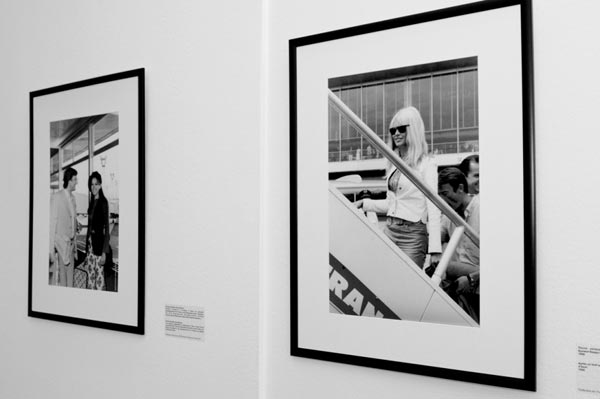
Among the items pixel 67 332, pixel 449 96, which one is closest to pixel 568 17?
pixel 449 96

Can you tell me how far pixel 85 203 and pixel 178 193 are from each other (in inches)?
15.3

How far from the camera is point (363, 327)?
122 cm

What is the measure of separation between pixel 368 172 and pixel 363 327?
34cm

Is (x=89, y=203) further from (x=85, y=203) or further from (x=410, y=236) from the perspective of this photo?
(x=410, y=236)

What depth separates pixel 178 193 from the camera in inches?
61.2

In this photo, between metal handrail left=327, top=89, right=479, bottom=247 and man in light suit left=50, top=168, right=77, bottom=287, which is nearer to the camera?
metal handrail left=327, top=89, right=479, bottom=247

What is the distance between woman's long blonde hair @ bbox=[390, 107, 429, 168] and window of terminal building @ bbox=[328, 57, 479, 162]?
11mm

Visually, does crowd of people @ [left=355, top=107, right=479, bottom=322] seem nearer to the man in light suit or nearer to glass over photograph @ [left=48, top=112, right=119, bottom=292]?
glass over photograph @ [left=48, top=112, right=119, bottom=292]

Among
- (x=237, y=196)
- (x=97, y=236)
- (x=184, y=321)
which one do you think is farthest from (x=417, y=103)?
(x=97, y=236)

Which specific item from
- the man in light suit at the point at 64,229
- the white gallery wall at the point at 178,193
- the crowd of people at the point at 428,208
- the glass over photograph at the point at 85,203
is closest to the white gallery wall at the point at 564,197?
the crowd of people at the point at 428,208

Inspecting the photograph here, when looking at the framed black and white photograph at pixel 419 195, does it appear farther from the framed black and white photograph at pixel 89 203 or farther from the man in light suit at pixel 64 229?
A: the man in light suit at pixel 64 229

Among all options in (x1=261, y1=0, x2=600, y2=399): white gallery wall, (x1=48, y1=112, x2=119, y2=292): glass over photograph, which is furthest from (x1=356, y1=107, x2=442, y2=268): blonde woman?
(x1=48, y1=112, x2=119, y2=292): glass over photograph

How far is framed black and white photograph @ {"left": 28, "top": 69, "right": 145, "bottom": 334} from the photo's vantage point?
1638 mm

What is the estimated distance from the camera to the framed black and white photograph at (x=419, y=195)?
1063 mm
